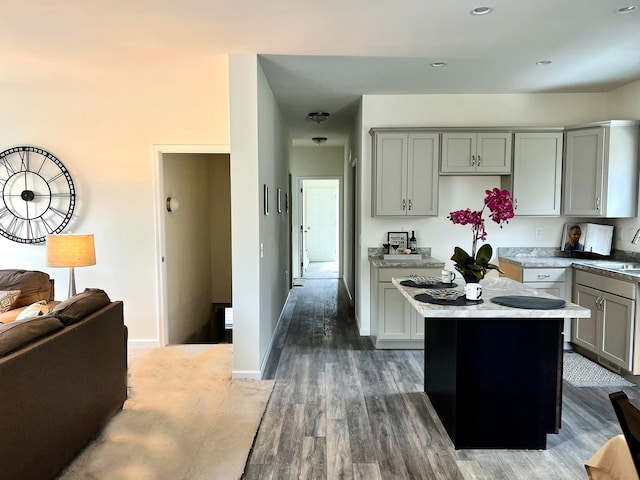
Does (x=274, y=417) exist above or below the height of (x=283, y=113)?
below

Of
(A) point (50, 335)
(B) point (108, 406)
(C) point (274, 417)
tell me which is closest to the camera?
(A) point (50, 335)

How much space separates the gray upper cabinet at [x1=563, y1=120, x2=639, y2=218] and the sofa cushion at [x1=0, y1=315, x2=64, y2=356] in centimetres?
442

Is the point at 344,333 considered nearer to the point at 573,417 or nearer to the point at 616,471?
the point at 573,417

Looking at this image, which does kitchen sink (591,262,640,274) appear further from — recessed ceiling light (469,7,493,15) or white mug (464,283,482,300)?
recessed ceiling light (469,7,493,15)

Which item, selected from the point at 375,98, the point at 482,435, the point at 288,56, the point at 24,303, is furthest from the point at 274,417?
the point at 375,98

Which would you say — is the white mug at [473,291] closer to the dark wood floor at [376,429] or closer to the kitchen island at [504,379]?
the kitchen island at [504,379]

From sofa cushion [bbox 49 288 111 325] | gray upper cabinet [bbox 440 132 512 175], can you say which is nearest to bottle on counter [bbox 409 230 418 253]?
gray upper cabinet [bbox 440 132 512 175]

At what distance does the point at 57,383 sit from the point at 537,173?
170 inches

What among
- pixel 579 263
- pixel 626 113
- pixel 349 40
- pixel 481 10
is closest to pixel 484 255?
pixel 481 10

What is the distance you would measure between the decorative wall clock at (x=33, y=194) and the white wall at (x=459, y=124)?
9.98 ft

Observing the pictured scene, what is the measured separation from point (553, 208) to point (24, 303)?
4.96 meters

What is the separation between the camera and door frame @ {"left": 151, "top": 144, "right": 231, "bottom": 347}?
4.08m

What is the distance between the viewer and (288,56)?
3168mm

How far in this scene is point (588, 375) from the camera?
3.42 metres
